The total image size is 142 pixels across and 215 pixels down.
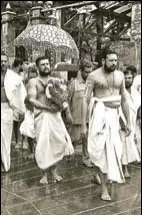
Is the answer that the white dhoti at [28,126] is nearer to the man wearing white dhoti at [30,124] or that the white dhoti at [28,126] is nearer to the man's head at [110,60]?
the man wearing white dhoti at [30,124]

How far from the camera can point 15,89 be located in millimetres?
7426

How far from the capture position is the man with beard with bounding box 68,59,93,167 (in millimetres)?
6856

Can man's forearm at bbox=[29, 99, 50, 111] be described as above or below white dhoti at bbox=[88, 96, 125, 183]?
above

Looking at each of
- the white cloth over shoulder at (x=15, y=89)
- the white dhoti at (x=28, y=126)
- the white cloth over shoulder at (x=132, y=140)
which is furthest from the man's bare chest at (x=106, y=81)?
the white dhoti at (x=28, y=126)

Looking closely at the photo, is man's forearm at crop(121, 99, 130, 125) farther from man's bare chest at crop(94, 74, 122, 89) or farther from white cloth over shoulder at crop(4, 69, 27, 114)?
white cloth over shoulder at crop(4, 69, 27, 114)

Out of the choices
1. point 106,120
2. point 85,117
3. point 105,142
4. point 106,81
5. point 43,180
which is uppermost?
point 106,81

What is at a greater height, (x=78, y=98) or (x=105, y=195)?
(x=78, y=98)

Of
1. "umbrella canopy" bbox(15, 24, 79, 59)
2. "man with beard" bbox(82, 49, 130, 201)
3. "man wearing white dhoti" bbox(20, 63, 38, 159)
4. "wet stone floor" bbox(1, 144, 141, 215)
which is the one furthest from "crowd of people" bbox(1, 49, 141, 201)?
"man wearing white dhoti" bbox(20, 63, 38, 159)

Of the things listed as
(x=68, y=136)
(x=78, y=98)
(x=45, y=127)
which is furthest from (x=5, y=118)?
(x=78, y=98)

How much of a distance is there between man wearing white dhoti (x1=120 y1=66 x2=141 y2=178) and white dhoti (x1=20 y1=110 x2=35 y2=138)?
1871 millimetres

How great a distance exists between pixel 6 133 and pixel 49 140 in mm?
974

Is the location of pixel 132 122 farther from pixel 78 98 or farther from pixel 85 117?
pixel 85 117

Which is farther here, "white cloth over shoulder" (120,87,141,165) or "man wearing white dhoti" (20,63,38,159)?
"man wearing white dhoti" (20,63,38,159)

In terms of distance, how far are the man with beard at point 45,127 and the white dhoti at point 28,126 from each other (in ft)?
5.96
